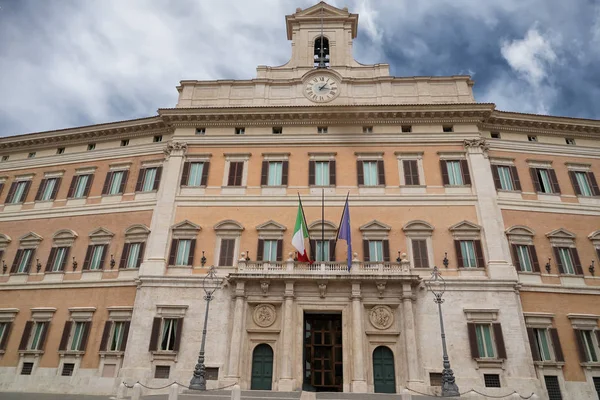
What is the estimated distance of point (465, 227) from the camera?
73.0ft

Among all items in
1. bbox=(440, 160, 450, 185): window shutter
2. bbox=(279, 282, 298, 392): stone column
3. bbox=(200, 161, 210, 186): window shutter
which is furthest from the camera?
bbox=(200, 161, 210, 186): window shutter

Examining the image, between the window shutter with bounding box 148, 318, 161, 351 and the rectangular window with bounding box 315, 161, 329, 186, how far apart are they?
11405mm

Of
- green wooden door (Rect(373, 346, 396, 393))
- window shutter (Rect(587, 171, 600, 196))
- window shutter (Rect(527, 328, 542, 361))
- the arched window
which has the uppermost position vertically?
the arched window

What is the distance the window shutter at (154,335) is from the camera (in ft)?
67.1

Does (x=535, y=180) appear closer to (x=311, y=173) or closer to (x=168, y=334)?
(x=311, y=173)

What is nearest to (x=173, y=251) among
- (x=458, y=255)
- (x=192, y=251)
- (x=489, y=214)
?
(x=192, y=251)

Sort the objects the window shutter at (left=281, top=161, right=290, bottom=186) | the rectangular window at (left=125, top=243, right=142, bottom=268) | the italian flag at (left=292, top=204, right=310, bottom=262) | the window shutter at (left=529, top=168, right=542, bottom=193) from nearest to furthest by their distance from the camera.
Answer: the italian flag at (left=292, top=204, right=310, bottom=262)
the rectangular window at (left=125, top=243, right=142, bottom=268)
the window shutter at (left=529, top=168, right=542, bottom=193)
the window shutter at (left=281, top=161, right=290, bottom=186)

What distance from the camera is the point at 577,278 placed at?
2148 centimetres

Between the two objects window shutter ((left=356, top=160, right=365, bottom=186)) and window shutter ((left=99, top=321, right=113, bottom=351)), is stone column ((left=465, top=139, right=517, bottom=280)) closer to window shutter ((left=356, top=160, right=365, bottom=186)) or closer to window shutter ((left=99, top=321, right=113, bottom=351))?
window shutter ((left=356, top=160, right=365, bottom=186))

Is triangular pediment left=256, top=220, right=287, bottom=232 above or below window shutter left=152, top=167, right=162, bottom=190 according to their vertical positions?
below

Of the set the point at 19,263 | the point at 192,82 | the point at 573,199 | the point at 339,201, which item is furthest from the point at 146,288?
the point at 573,199

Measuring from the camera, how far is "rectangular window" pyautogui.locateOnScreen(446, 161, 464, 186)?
23.8 meters

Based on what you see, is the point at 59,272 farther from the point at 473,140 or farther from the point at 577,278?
the point at 577,278

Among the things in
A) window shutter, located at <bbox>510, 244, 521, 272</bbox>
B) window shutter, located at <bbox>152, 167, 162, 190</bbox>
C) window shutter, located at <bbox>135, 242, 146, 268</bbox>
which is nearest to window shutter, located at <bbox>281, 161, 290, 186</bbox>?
window shutter, located at <bbox>152, 167, 162, 190</bbox>
